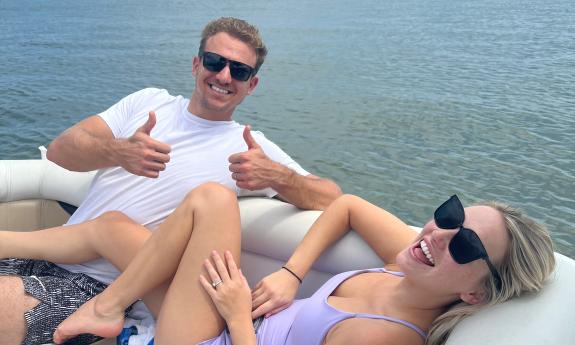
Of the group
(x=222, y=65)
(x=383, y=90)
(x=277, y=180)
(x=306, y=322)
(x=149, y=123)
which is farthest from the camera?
(x=383, y=90)

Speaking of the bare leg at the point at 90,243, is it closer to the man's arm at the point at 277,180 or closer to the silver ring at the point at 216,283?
the silver ring at the point at 216,283

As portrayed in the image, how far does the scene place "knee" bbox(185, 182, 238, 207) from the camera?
186cm

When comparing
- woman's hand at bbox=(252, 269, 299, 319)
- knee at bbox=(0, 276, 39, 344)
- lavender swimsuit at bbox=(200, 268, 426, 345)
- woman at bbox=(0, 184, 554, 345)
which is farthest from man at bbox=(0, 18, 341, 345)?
lavender swimsuit at bbox=(200, 268, 426, 345)

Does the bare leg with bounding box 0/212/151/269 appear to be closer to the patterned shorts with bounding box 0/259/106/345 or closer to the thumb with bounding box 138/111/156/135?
the patterned shorts with bounding box 0/259/106/345

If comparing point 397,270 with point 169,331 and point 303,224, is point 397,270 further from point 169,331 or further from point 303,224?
point 169,331

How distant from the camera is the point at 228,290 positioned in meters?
1.75

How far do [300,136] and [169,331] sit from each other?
6113mm

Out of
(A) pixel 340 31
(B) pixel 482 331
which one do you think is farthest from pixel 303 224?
(A) pixel 340 31

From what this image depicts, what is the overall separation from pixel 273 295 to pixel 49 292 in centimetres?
81

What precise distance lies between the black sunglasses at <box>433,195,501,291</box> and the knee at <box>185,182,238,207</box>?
0.70 metres

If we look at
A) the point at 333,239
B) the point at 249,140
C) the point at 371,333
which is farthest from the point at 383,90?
the point at 371,333

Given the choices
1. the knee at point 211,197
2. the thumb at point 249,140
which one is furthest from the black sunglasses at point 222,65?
the knee at point 211,197

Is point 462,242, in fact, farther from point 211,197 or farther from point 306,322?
point 211,197

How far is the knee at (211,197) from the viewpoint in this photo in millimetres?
1856
